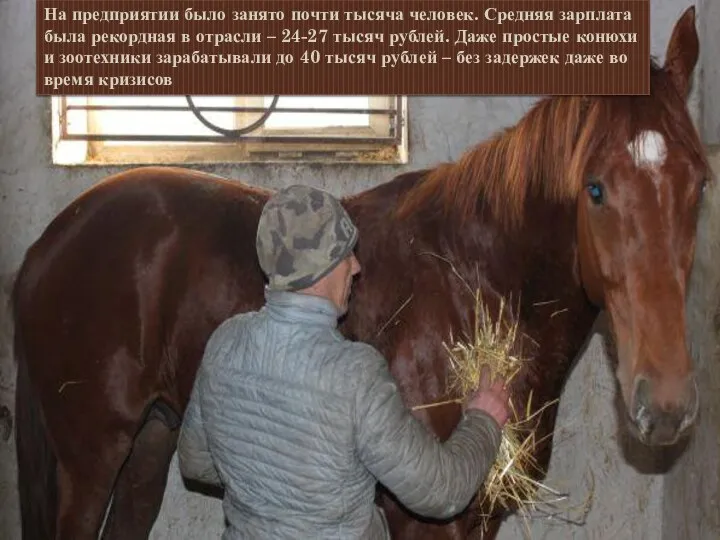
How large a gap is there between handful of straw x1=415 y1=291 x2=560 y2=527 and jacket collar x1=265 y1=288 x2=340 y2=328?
0.84 metres

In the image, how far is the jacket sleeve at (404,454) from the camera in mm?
1912

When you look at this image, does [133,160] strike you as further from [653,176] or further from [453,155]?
[653,176]

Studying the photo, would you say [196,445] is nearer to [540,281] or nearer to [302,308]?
[302,308]

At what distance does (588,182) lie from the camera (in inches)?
105

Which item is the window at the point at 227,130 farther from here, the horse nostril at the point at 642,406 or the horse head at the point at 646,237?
the horse nostril at the point at 642,406

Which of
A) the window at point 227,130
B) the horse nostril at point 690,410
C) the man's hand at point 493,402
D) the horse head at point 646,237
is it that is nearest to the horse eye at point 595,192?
the horse head at point 646,237

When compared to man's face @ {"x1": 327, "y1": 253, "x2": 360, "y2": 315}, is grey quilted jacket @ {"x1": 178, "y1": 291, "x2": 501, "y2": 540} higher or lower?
lower

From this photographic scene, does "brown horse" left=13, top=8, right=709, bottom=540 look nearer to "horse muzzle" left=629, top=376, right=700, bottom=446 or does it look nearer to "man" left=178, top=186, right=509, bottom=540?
"horse muzzle" left=629, top=376, right=700, bottom=446

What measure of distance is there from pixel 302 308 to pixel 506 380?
3.13ft

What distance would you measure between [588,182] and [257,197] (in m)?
1.30

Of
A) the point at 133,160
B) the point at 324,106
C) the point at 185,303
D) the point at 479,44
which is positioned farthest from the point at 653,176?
the point at 133,160

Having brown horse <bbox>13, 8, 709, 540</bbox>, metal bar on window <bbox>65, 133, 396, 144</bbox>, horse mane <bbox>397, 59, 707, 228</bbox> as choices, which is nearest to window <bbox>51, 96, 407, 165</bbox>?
metal bar on window <bbox>65, 133, 396, 144</bbox>

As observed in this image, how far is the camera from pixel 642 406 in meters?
2.50

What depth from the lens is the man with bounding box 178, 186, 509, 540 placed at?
6.33ft
